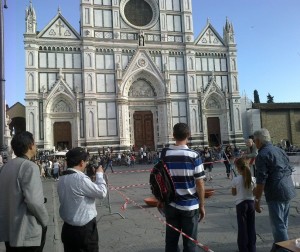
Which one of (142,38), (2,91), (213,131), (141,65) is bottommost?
(213,131)

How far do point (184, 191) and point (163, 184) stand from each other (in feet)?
0.89

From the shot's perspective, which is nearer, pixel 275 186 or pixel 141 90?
pixel 275 186

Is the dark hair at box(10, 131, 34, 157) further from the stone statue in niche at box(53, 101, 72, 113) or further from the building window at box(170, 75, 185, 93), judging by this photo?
the building window at box(170, 75, 185, 93)

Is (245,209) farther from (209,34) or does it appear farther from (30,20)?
(209,34)

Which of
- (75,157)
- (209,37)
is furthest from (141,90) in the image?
(75,157)

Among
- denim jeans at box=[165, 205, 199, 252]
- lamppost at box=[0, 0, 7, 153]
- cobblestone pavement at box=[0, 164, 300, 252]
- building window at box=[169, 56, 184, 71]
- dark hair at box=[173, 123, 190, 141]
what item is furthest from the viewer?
building window at box=[169, 56, 184, 71]

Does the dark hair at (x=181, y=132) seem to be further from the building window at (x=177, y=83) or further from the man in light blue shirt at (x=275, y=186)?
the building window at (x=177, y=83)

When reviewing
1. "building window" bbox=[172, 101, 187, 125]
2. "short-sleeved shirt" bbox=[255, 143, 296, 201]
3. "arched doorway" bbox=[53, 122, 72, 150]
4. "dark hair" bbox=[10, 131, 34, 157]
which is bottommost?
"short-sleeved shirt" bbox=[255, 143, 296, 201]

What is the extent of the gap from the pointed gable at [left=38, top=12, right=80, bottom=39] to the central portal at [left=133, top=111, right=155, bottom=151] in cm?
951

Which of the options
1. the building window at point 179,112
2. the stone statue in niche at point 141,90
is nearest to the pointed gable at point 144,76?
the stone statue in niche at point 141,90

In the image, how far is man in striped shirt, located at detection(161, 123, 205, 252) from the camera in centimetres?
383

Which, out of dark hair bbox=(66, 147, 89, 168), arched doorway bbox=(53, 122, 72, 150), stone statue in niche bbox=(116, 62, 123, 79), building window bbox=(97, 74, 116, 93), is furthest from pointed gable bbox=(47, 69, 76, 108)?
dark hair bbox=(66, 147, 89, 168)

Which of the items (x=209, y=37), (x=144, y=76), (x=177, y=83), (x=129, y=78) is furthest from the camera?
(x=209, y=37)

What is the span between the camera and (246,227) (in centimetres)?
481
